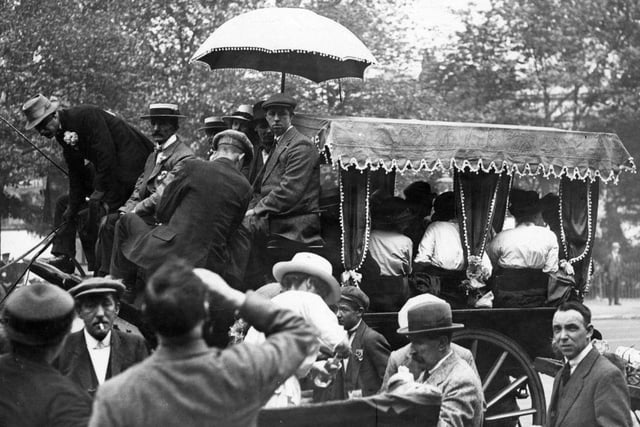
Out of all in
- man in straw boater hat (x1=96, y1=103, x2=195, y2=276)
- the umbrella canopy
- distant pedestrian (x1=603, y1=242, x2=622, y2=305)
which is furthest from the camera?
distant pedestrian (x1=603, y1=242, x2=622, y2=305)

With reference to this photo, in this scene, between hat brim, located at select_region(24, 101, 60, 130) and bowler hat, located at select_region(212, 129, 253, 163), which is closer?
bowler hat, located at select_region(212, 129, 253, 163)

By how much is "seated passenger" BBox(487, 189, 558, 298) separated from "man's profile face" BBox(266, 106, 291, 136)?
2.10 metres

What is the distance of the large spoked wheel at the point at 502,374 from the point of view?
8141 millimetres

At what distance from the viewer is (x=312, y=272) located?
5.59 m

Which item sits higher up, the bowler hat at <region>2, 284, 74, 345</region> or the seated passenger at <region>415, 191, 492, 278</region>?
the bowler hat at <region>2, 284, 74, 345</region>

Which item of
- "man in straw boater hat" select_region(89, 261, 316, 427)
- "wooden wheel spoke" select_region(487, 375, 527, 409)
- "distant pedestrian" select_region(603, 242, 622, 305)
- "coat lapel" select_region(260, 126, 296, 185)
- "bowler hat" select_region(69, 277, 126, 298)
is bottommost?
"distant pedestrian" select_region(603, 242, 622, 305)

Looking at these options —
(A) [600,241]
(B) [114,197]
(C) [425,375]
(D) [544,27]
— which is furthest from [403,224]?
(A) [600,241]

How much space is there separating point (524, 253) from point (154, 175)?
3.04 meters

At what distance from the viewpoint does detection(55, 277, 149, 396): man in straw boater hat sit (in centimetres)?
518

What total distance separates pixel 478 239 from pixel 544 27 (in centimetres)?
1859

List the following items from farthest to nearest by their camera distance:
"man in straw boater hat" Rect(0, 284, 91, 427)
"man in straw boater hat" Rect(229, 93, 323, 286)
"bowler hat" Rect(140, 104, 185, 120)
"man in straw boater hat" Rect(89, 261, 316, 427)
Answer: "bowler hat" Rect(140, 104, 185, 120)
"man in straw boater hat" Rect(229, 93, 323, 286)
"man in straw boater hat" Rect(0, 284, 91, 427)
"man in straw boater hat" Rect(89, 261, 316, 427)

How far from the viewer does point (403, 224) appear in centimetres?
802

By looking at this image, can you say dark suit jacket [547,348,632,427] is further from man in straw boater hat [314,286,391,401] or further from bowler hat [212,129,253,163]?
bowler hat [212,129,253,163]

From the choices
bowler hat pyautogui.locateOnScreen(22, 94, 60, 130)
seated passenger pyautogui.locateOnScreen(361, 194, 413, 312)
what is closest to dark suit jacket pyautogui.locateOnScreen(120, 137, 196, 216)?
bowler hat pyautogui.locateOnScreen(22, 94, 60, 130)
